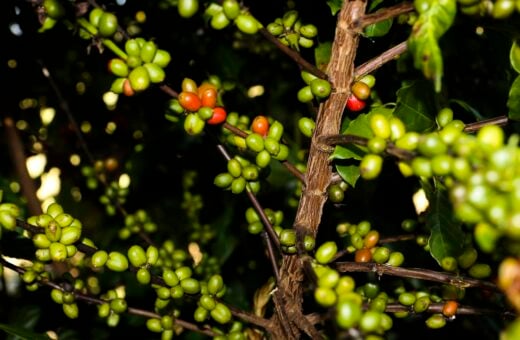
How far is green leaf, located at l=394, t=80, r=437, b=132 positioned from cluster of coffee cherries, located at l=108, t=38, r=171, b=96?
510 mm

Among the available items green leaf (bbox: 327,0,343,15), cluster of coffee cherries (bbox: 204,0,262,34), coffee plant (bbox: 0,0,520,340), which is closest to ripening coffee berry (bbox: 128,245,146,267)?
coffee plant (bbox: 0,0,520,340)

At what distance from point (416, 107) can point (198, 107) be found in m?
0.47

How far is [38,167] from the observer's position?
8.14 feet

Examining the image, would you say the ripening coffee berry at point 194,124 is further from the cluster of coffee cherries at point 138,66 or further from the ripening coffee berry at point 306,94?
the ripening coffee berry at point 306,94

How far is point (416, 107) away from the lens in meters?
1.28

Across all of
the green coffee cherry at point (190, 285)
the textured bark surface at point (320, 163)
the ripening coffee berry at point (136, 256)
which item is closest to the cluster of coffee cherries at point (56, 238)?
the ripening coffee berry at point (136, 256)

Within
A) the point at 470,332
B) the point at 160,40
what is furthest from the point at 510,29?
the point at 470,332

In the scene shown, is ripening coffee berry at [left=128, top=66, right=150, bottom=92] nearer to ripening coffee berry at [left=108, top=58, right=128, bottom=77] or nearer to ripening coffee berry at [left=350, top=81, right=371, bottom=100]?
ripening coffee berry at [left=108, top=58, right=128, bottom=77]

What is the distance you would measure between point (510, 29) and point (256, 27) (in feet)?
1.61

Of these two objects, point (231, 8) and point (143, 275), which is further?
point (143, 275)

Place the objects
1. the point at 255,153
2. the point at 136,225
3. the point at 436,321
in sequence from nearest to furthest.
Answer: the point at 436,321 < the point at 255,153 < the point at 136,225

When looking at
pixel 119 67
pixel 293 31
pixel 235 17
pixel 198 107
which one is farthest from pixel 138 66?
pixel 293 31

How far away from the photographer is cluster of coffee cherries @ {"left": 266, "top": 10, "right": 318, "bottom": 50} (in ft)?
4.34

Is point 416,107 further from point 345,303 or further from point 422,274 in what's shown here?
point 345,303
